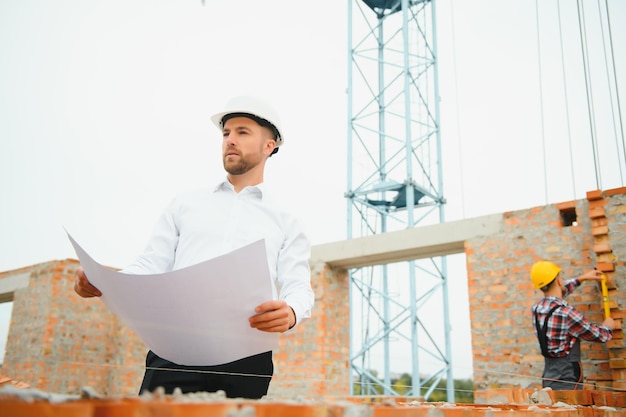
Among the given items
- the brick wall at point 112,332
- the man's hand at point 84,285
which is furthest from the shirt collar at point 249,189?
the brick wall at point 112,332

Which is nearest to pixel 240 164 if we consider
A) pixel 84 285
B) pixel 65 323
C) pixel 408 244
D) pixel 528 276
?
pixel 84 285

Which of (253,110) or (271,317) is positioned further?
(253,110)

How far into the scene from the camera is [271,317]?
1.27 meters

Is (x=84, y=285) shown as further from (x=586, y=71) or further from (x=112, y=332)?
(x=112, y=332)

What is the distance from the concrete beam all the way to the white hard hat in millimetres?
4152

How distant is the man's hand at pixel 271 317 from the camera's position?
125cm

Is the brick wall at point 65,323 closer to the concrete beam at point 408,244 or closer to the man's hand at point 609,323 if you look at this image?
the concrete beam at point 408,244

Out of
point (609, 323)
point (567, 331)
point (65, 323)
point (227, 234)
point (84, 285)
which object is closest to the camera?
point (84, 285)

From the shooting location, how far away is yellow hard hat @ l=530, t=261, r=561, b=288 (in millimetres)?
4121

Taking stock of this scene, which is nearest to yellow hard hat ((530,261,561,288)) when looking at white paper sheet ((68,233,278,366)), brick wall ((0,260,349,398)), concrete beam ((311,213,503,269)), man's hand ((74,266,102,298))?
concrete beam ((311,213,503,269))

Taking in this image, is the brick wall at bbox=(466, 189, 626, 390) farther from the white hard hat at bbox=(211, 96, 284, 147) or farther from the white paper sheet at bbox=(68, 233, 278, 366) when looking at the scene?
the white paper sheet at bbox=(68, 233, 278, 366)

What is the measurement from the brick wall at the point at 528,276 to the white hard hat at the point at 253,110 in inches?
142

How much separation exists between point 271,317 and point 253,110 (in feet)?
→ 2.45

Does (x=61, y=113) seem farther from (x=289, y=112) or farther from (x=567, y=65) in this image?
(x=567, y=65)
